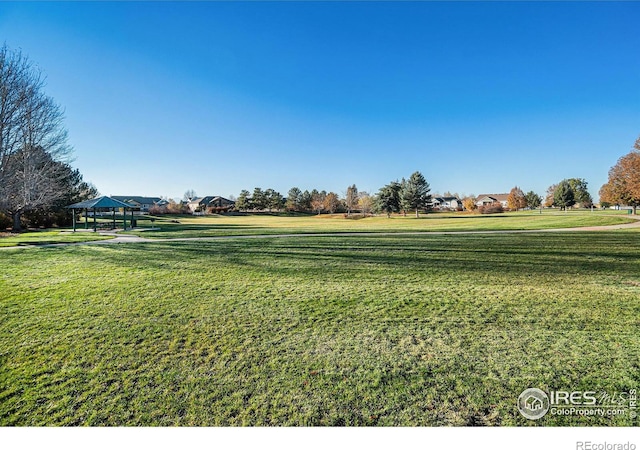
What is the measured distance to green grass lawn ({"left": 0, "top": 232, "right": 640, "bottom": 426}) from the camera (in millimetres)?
2607

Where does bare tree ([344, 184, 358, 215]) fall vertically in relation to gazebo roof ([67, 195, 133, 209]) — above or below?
above

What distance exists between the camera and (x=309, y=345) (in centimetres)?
375

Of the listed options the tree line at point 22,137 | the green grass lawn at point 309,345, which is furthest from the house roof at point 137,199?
the green grass lawn at point 309,345

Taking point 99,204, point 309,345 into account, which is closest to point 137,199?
point 99,204

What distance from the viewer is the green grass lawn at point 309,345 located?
8.55ft

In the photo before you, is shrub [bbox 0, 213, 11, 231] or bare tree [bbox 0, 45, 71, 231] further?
shrub [bbox 0, 213, 11, 231]

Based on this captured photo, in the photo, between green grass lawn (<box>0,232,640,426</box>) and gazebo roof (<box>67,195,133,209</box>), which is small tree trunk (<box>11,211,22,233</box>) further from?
green grass lawn (<box>0,232,640,426</box>)

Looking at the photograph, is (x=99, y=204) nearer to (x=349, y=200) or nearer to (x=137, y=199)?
(x=349, y=200)

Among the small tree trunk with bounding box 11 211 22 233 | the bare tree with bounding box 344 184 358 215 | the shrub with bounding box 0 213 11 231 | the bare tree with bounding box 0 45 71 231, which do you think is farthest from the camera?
the bare tree with bounding box 344 184 358 215

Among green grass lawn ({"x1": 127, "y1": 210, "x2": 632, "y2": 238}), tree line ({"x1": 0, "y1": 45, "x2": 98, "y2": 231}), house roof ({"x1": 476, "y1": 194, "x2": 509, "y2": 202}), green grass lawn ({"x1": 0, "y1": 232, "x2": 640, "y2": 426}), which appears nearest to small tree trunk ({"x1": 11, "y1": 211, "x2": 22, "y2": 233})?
tree line ({"x1": 0, "y1": 45, "x2": 98, "y2": 231})

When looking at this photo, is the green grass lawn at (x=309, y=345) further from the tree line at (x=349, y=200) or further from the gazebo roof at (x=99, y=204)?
the tree line at (x=349, y=200)

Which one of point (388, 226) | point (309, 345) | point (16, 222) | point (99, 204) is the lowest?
point (309, 345)

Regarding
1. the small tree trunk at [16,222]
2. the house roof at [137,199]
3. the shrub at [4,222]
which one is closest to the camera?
the small tree trunk at [16,222]
